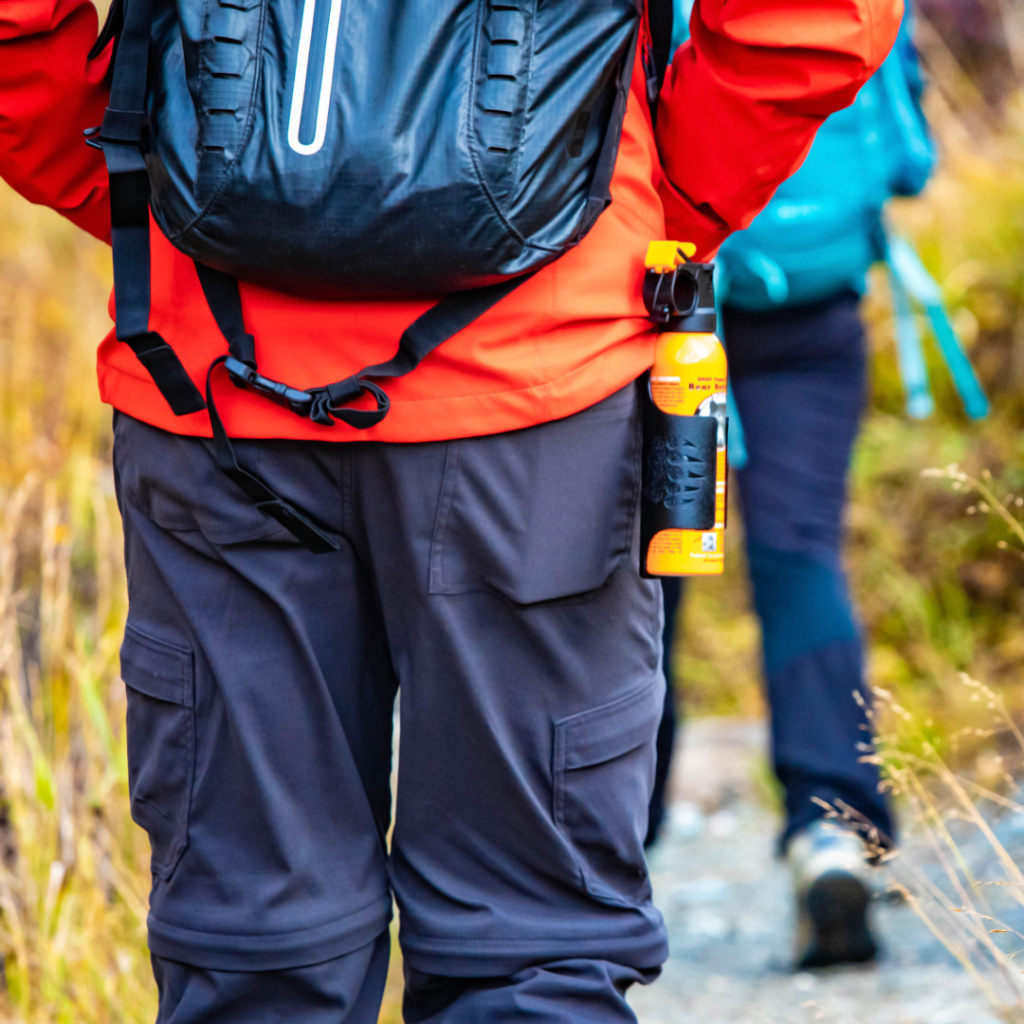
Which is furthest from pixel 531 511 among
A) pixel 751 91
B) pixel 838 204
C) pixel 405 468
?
pixel 838 204

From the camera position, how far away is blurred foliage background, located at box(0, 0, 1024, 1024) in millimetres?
2234

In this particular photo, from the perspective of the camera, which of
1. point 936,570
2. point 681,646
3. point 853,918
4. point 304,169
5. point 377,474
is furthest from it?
point 681,646

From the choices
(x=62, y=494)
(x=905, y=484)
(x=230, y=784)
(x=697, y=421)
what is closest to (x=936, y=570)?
(x=905, y=484)

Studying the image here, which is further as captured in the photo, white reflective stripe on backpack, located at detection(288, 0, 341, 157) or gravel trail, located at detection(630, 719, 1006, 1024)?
gravel trail, located at detection(630, 719, 1006, 1024)

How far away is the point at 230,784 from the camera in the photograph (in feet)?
4.66

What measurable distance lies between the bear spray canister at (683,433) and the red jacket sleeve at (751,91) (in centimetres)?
10

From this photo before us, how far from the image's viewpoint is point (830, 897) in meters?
2.39

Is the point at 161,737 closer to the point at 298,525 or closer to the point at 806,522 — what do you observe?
the point at 298,525

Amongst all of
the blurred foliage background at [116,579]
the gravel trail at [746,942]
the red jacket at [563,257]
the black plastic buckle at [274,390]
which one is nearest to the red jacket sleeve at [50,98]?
the red jacket at [563,257]

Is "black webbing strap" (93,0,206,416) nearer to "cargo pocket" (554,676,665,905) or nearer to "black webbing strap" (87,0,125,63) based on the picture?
"black webbing strap" (87,0,125,63)

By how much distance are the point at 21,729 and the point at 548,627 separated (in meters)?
1.37

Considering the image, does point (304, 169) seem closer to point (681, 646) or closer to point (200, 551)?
point (200, 551)

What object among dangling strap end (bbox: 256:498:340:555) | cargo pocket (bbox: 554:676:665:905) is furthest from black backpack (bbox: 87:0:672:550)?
cargo pocket (bbox: 554:676:665:905)

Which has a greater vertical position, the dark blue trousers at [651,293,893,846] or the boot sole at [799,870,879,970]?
the dark blue trousers at [651,293,893,846]
